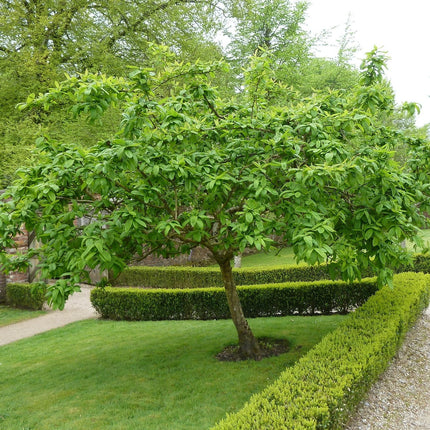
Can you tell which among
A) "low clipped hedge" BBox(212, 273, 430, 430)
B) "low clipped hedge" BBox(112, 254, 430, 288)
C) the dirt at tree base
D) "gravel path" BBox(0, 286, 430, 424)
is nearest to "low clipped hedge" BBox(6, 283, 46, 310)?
"low clipped hedge" BBox(112, 254, 430, 288)

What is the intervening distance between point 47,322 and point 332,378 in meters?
8.89

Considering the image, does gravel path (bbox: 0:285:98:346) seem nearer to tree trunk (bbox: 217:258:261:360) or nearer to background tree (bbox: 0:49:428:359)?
background tree (bbox: 0:49:428:359)

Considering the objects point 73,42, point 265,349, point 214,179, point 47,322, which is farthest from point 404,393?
point 73,42

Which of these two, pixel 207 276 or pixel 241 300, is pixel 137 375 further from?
pixel 207 276

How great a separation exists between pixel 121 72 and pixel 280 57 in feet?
25.6

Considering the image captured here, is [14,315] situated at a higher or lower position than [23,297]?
lower

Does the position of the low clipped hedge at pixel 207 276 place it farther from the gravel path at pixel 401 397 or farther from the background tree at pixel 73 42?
the gravel path at pixel 401 397

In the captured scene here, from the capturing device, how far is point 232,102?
17.9 feet

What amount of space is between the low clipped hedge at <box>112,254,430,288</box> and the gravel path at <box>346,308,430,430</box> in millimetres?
4551

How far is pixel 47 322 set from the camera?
35.4 ft

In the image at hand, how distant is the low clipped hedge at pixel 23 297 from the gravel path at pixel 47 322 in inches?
21.7

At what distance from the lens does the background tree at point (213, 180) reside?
4074 millimetres

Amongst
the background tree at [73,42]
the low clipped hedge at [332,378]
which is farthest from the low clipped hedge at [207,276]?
the low clipped hedge at [332,378]

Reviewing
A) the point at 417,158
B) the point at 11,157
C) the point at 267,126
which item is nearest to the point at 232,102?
the point at 267,126
